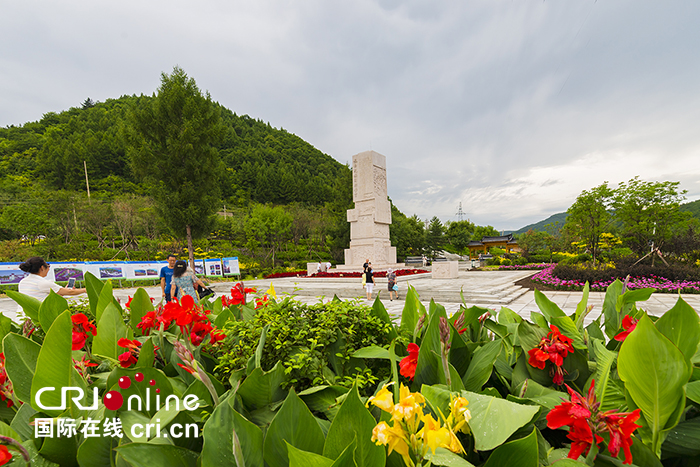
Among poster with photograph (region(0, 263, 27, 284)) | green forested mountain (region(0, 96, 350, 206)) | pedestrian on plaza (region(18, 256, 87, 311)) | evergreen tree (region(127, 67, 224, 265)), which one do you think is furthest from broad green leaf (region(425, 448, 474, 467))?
green forested mountain (region(0, 96, 350, 206))

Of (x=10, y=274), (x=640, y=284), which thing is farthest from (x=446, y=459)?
(x=10, y=274)

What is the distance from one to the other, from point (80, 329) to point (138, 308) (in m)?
0.28

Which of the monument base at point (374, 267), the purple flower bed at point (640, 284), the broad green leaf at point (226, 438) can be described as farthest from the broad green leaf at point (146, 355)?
the monument base at point (374, 267)

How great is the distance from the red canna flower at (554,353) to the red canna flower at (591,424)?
33cm

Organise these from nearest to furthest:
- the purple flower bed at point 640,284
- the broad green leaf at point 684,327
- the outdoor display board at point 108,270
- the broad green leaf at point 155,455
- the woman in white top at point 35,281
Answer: the broad green leaf at point 155,455, the broad green leaf at point 684,327, the woman in white top at point 35,281, the purple flower bed at point 640,284, the outdoor display board at point 108,270

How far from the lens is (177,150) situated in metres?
15.9

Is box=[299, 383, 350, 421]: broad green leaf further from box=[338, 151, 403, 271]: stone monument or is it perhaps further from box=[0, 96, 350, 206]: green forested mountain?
box=[0, 96, 350, 206]: green forested mountain

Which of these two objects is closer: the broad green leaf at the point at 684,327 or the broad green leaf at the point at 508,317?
the broad green leaf at the point at 684,327

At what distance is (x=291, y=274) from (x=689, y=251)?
722 inches

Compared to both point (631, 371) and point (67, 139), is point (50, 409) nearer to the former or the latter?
point (631, 371)

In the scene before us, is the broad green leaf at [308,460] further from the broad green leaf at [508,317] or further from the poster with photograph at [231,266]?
the poster with photograph at [231,266]

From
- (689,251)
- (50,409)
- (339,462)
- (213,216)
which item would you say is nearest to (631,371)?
(339,462)

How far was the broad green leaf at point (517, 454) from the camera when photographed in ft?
1.88

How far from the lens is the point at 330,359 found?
1.20 metres
